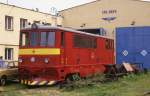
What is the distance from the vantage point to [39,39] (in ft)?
67.0

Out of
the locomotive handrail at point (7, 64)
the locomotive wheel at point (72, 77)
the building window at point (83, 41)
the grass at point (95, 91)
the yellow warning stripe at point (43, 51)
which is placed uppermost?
the building window at point (83, 41)

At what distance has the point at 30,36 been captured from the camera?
20.8 meters

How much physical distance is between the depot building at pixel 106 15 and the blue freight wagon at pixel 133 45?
118 inches

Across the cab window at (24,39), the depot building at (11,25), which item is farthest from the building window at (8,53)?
the cab window at (24,39)

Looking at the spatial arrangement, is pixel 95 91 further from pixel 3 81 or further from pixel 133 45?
pixel 133 45

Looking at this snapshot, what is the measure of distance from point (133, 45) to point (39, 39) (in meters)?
13.5

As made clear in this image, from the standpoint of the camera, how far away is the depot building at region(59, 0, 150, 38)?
35.6 metres

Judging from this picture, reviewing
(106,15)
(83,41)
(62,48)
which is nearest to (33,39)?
(62,48)

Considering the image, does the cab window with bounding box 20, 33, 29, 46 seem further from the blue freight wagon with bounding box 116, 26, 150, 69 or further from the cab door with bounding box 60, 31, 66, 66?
the blue freight wagon with bounding box 116, 26, 150, 69

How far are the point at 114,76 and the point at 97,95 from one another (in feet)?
25.1

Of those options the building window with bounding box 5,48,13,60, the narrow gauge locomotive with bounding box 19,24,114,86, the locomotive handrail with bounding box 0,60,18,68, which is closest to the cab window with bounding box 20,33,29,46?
the narrow gauge locomotive with bounding box 19,24,114,86

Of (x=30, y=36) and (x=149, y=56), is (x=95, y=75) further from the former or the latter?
(x=149, y=56)

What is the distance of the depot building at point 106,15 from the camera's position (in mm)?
35562

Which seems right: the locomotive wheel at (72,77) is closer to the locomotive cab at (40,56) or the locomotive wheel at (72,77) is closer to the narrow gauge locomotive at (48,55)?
the narrow gauge locomotive at (48,55)
